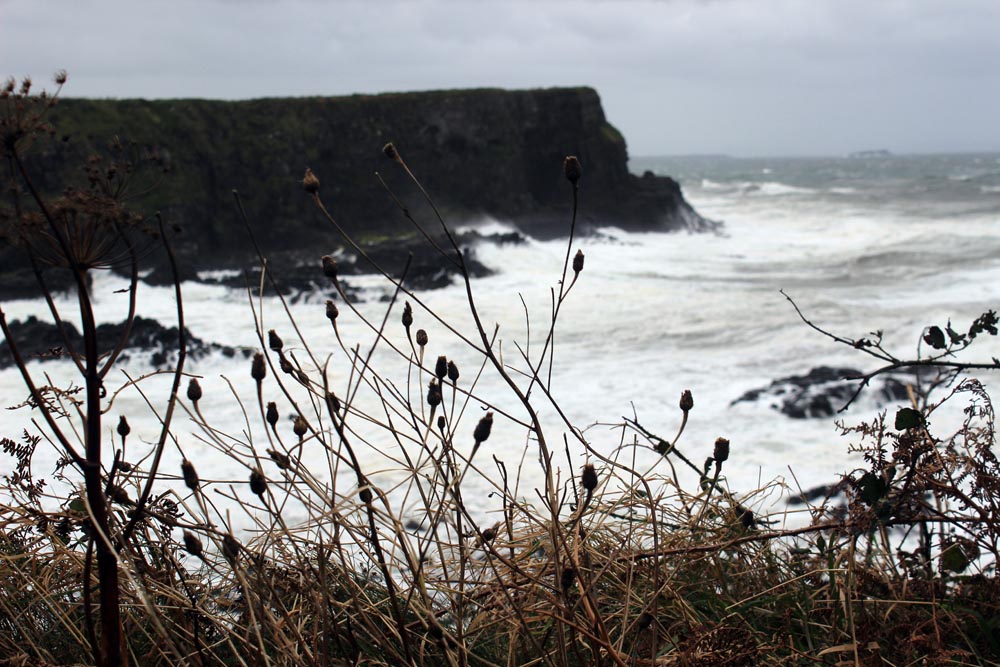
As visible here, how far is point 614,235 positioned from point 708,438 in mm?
23981

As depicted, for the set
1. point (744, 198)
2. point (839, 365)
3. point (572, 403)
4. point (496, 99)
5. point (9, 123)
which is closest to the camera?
point (9, 123)

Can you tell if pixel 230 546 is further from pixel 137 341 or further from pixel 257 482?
pixel 137 341

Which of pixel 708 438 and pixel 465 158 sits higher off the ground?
pixel 465 158

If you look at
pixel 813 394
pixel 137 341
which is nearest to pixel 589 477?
pixel 813 394

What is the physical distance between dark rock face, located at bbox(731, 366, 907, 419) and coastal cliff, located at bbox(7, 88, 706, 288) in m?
19.2

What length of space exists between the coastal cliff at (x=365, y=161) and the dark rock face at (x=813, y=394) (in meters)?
19.2

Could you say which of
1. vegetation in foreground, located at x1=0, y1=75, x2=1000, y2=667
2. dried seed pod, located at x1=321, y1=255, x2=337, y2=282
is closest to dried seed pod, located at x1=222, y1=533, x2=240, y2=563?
vegetation in foreground, located at x1=0, y1=75, x2=1000, y2=667

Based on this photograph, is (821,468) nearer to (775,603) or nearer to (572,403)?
(572,403)

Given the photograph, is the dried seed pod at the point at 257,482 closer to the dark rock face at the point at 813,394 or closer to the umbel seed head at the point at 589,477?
the umbel seed head at the point at 589,477

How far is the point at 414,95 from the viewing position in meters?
34.1

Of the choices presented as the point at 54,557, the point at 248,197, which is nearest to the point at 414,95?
the point at 248,197

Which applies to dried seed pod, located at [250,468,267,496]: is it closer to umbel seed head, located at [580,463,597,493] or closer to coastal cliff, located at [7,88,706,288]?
umbel seed head, located at [580,463,597,493]

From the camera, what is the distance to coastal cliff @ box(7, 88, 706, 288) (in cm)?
2750

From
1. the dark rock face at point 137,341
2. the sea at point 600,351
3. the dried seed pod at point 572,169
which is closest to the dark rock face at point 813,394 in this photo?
the sea at point 600,351
